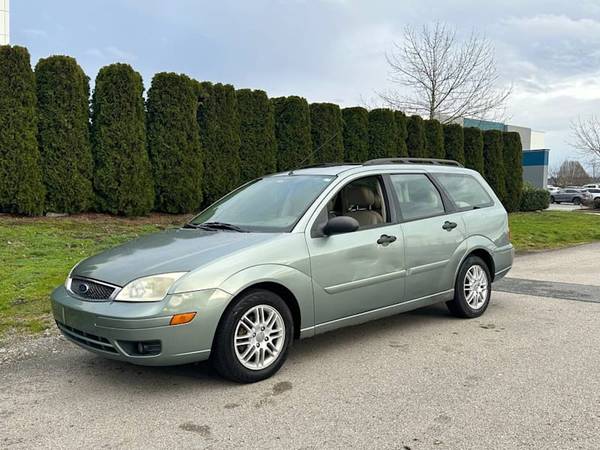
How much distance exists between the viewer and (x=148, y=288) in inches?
149

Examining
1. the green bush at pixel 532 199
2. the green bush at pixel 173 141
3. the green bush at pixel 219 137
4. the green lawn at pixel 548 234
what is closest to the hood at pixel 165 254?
the green bush at pixel 173 141

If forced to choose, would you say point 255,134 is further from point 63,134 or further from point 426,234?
point 426,234

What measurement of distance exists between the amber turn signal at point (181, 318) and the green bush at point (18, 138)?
871 cm

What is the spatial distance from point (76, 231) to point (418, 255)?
25.0 ft

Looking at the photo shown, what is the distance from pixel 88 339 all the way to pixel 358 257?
2223 mm

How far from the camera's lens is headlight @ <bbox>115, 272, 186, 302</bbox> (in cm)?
375

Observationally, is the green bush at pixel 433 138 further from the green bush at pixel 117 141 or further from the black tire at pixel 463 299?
the black tire at pixel 463 299

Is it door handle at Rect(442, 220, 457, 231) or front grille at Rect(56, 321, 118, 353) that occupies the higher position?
door handle at Rect(442, 220, 457, 231)

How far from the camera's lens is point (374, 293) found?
487 cm

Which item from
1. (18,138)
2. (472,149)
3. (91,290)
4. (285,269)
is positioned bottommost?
(91,290)

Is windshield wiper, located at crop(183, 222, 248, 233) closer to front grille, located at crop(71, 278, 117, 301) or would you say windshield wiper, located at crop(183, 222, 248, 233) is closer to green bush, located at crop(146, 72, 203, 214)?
front grille, located at crop(71, 278, 117, 301)

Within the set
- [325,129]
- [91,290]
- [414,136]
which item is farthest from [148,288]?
[414,136]

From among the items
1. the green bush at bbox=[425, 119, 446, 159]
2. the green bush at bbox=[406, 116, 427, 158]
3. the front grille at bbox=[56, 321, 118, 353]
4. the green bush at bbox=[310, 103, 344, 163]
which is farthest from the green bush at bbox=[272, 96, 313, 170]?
the front grille at bbox=[56, 321, 118, 353]

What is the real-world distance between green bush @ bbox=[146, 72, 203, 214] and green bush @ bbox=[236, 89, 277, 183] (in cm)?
139
